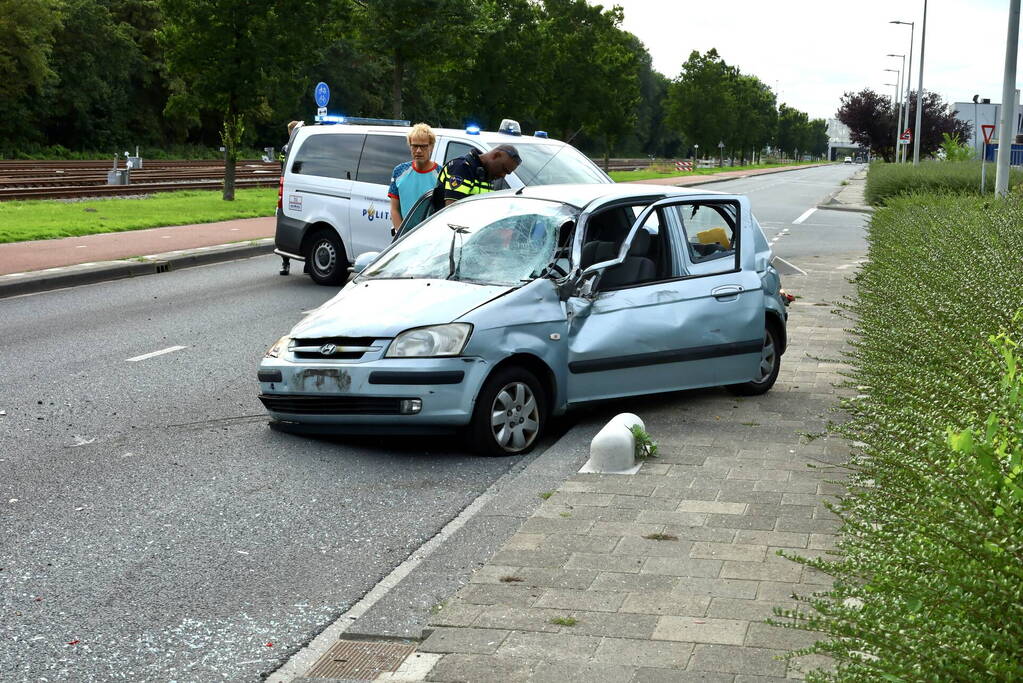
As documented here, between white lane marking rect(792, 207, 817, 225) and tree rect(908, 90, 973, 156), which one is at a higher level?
tree rect(908, 90, 973, 156)

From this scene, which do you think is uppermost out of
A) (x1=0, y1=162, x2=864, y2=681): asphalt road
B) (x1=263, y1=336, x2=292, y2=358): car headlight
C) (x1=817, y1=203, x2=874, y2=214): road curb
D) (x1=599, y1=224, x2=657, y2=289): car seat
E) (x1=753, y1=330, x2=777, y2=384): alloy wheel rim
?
(x1=599, y1=224, x2=657, y2=289): car seat

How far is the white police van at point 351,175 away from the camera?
14.8 meters

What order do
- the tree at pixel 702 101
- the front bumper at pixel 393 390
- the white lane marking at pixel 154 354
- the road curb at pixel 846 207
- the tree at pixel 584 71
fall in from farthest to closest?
the tree at pixel 702 101 < the tree at pixel 584 71 < the road curb at pixel 846 207 < the white lane marking at pixel 154 354 < the front bumper at pixel 393 390

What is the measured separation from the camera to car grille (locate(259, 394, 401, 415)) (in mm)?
7164

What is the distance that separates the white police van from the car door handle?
6120 millimetres

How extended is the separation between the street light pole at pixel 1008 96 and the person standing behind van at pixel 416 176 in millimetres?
15421

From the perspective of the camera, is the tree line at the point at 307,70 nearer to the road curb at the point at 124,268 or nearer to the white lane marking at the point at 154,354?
the road curb at the point at 124,268

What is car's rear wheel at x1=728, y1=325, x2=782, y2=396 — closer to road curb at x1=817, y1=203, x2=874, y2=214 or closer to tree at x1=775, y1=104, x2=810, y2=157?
road curb at x1=817, y1=203, x2=874, y2=214

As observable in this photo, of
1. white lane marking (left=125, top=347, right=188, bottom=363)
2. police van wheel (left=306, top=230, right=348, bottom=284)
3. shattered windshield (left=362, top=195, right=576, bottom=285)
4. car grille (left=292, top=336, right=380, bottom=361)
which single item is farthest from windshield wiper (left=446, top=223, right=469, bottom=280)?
police van wheel (left=306, top=230, right=348, bottom=284)

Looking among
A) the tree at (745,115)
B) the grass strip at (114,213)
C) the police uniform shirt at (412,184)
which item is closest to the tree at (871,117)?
the tree at (745,115)

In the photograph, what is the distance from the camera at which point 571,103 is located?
61281mm

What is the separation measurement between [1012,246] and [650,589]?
13.4ft

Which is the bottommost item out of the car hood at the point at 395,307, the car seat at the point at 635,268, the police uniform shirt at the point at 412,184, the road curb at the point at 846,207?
the road curb at the point at 846,207

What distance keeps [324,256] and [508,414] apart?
9098 millimetres
